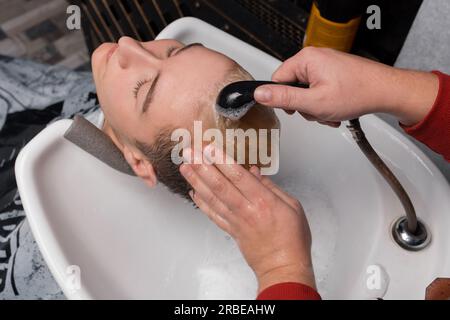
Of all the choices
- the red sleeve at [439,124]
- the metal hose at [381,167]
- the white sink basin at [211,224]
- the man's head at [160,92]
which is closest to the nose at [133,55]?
the man's head at [160,92]

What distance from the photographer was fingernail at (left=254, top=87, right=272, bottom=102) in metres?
0.80

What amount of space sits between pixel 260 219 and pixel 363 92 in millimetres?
318

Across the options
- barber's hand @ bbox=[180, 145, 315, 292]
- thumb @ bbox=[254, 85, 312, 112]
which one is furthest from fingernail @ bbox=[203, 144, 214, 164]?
thumb @ bbox=[254, 85, 312, 112]

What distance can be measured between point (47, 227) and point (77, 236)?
8 cm

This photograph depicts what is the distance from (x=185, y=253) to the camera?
1.25 meters

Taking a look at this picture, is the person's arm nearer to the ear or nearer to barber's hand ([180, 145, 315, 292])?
barber's hand ([180, 145, 315, 292])

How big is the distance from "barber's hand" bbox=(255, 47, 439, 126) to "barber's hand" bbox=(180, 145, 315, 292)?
0.16 meters

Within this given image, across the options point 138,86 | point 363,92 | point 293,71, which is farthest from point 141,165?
point 363,92

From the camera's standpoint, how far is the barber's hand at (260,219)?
786 millimetres

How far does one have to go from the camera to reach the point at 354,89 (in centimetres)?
85

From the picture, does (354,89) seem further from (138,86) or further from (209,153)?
(138,86)

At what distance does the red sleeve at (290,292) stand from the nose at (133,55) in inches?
20.8

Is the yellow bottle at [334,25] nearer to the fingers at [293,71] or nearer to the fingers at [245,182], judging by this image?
the fingers at [293,71]
